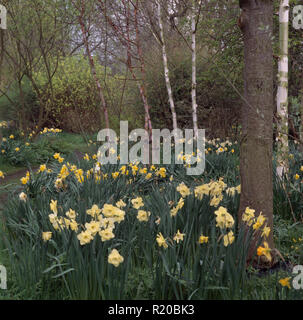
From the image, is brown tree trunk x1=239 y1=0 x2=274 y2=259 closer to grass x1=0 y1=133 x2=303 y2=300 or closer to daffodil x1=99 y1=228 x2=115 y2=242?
grass x1=0 y1=133 x2=303 y2=300

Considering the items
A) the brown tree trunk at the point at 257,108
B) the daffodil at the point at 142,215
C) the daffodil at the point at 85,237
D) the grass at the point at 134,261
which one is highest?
the brown tree trunk at the point at 257,108

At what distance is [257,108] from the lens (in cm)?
248

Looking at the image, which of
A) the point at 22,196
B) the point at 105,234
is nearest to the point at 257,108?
the point at 105,234

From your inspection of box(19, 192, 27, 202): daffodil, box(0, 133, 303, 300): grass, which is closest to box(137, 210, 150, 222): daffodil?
box(0, 133, 303, 300): grass

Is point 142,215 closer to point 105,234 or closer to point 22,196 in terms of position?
point 105,234

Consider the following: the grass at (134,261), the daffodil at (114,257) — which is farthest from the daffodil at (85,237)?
the daffodil at (114,257)

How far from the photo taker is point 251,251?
256cm

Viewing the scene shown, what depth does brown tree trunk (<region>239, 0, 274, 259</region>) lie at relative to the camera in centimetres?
244

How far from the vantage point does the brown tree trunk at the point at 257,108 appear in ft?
→ 8.00

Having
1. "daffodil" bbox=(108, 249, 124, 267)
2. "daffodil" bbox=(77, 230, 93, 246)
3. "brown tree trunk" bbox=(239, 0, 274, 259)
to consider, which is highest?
"brown tree trunk" bbox=(239, 0, 274, 259)

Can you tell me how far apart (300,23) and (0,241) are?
577cm

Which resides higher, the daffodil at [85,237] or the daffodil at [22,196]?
the daffodil at [22,196]

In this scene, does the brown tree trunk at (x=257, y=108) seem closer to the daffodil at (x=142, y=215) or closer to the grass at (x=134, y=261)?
the grass at (x=134, y=261)
